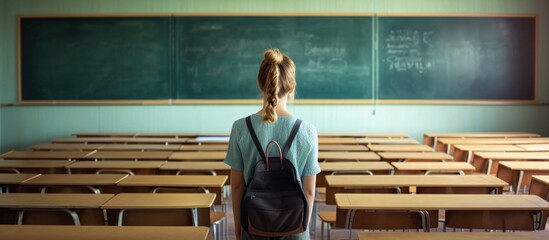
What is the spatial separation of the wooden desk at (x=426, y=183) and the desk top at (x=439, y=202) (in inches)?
18.8

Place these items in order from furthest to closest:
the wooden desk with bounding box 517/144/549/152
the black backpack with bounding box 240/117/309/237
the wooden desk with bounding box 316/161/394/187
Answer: the wooden desk with bounding box 517/144/549/152 → the wooden desk with bounding box 316/161/394/187 → the black backpack with bounding box 240/117/309/237

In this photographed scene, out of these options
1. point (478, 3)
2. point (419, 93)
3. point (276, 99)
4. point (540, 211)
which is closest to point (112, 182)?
point (276, 99)

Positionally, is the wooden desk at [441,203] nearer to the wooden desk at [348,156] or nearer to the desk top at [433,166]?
the desk top at [433,166]

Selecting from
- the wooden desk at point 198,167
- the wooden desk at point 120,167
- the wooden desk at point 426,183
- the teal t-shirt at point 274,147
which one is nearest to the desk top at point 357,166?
the wooden desk at point 426,183

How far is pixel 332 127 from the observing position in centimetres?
870

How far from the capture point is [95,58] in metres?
8.71

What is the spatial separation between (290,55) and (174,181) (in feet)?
17.0

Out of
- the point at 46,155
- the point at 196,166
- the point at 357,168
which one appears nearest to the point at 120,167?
the point at 196,166

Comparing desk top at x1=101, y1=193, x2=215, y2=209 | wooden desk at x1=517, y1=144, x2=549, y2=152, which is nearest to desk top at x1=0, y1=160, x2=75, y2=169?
desk top at x1=101, y1=193, x2=215, y2=209

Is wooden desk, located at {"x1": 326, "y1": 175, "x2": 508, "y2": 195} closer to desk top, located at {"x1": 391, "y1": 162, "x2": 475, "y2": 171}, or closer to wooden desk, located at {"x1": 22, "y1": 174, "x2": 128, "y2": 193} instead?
desk top, located at {"x1": 391, "y1": 162, "x2": 475, "y2": 171}

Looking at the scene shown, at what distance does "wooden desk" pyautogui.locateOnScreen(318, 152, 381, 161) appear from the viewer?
5.02 m

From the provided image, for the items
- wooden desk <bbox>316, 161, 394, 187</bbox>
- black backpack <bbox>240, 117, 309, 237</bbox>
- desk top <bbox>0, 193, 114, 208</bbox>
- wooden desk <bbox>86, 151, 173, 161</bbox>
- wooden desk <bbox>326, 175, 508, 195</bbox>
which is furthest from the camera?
wooden desk <bbox>86, 151, 173, 161</bbox>

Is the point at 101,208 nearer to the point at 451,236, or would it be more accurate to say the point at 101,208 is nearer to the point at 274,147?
the point at 274,147

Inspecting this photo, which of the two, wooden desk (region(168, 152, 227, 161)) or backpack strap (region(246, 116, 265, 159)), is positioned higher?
backpack strap (region(246, 116, 265, 159))
